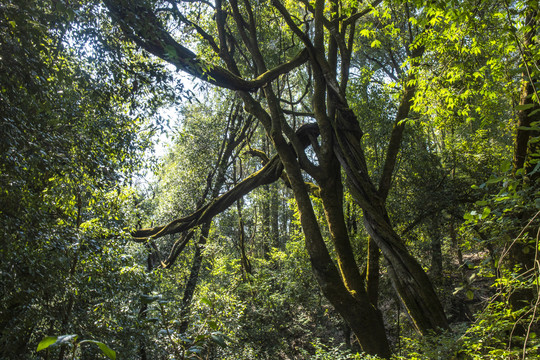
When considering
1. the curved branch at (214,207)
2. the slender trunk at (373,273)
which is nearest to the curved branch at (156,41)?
the curved branch at (214,207)

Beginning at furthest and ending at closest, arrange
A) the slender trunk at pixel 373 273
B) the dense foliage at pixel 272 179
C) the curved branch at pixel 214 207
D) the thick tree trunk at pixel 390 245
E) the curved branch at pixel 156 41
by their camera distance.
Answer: the curved branch at pixel 214 207 → the slender trunk at pixel 373 273 → the thick tree trunk at pixel 390 245 → the curved branch at pixel 156 41 → the dense foliage at pixel 272 179

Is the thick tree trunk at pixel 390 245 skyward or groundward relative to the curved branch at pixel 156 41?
groundward

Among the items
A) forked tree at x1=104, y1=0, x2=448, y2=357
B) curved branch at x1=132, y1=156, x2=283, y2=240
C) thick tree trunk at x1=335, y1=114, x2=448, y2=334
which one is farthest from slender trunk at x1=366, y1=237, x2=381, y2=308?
curved branch at x1=132, y1=156, x2=283, y2=240

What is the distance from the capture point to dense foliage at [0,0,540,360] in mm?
2541

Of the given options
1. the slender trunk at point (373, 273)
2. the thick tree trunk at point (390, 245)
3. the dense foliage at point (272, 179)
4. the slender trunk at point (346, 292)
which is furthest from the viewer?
the slender trunk at point (373, 273)

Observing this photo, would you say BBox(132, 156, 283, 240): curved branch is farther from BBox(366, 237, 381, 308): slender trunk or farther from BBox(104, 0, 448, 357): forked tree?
BBox(366, 237, 381, 308): slender trunk

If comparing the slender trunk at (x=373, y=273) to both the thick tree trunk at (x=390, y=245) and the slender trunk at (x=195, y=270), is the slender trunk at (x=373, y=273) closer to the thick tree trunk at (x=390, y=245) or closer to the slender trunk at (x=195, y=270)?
the thick tree trunk at (x=390, y=245)

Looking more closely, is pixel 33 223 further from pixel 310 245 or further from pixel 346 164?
pixel 346 164

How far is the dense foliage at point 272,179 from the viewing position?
2.54m

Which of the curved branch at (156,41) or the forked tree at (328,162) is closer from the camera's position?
the curved branch at (156,41)

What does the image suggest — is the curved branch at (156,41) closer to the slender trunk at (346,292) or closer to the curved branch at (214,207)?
the curved branch at (214,207)

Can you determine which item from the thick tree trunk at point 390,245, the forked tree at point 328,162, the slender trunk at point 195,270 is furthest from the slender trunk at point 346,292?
the slender trunk at point 195,270

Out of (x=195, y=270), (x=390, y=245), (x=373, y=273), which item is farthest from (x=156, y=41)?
(x=195, y=270)

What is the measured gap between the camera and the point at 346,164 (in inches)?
183
